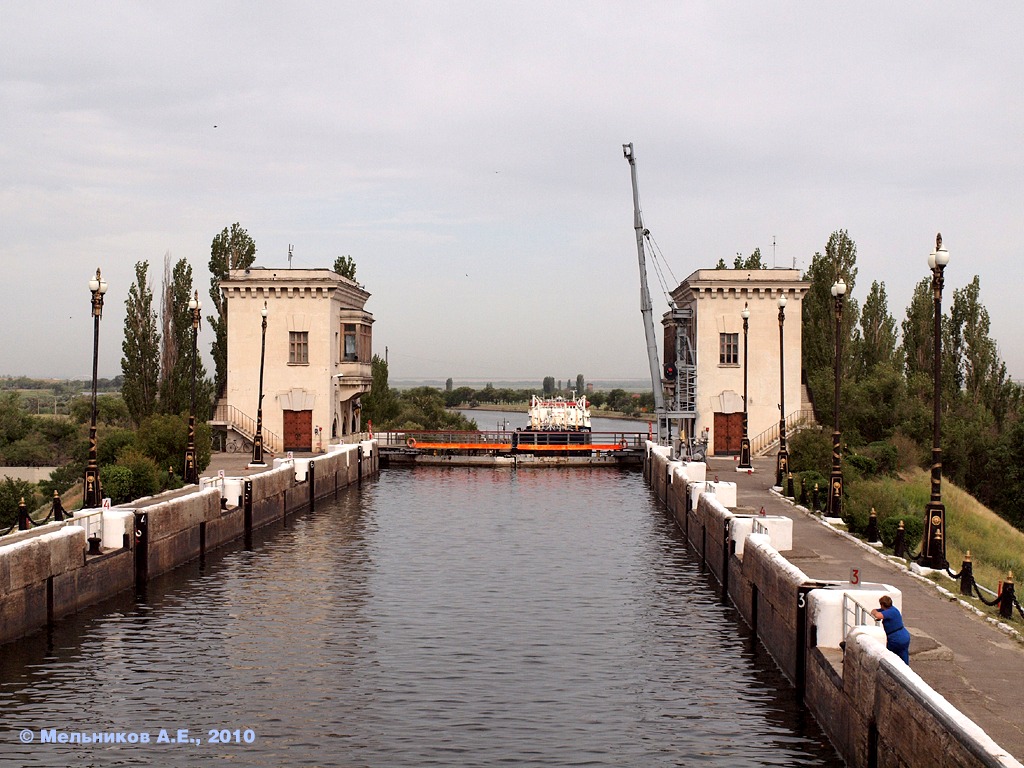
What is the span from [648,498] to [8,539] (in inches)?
1350

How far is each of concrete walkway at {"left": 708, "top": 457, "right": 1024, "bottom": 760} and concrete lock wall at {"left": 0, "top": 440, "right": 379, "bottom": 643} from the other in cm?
1568

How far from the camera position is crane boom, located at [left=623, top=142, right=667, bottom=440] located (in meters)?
71.6

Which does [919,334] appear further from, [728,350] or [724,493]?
[724,493]

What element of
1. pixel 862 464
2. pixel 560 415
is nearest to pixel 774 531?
pixel 862 464

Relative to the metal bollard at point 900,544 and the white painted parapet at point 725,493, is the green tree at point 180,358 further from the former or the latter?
the metal bollard at point 900,544

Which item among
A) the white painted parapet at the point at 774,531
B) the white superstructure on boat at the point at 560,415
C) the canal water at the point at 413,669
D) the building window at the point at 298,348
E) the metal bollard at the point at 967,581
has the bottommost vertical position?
the canal water at the point at 413,669

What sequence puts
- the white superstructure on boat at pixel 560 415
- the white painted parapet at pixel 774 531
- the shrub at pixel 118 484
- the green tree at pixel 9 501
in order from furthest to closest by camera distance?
the white superstructure on boat at pixel 560 415 → the green tree at pixel 9 501 → the shrub at pixel 118 484 → the white painted parapet at pixel 774 531

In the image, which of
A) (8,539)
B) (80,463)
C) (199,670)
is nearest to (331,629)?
(199,670)

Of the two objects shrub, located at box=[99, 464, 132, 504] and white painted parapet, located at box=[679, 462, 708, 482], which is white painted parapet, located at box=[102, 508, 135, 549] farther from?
white painted parapet, located at box=[679, 462, 708, 482]

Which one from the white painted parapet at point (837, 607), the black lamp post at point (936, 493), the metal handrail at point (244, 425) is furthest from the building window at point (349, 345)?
the white painted parapet at point (837, 607)

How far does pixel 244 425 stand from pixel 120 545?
35.5 m

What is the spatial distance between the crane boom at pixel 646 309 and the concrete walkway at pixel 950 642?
133 ft

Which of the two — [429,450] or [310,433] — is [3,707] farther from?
[429,450]

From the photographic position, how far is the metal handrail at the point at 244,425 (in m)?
62.6
